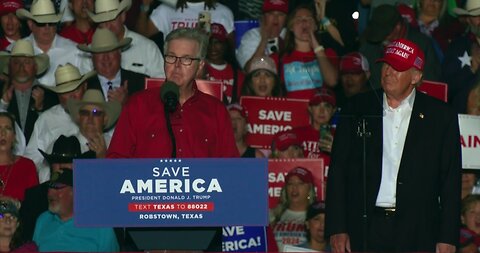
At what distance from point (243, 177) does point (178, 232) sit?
451 millimetres

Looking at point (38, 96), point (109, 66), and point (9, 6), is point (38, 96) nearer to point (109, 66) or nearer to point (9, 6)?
point (109, 66)

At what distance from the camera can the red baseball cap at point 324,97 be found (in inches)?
508

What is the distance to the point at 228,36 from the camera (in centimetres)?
1388

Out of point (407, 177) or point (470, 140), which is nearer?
point (407, 177)

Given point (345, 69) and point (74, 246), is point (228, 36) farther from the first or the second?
point (74, 246)

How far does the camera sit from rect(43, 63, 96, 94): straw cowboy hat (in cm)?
1291

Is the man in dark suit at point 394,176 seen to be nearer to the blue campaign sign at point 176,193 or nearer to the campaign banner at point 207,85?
the blue campaign sign at point 176,193

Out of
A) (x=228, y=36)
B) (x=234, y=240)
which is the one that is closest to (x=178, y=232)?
(x=234, y=240)

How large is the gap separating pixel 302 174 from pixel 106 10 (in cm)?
271

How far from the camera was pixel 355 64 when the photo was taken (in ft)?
38.9

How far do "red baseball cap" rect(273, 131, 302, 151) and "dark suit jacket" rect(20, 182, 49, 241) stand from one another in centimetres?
226

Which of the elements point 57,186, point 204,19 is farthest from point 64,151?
point 204,19

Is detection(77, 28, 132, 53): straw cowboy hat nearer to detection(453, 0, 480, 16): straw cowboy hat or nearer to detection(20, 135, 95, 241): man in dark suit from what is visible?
detection(20, 135, 95, 241): man in dark suit

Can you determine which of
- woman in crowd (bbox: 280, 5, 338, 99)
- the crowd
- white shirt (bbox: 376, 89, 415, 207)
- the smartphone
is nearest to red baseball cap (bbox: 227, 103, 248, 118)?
the crowd
